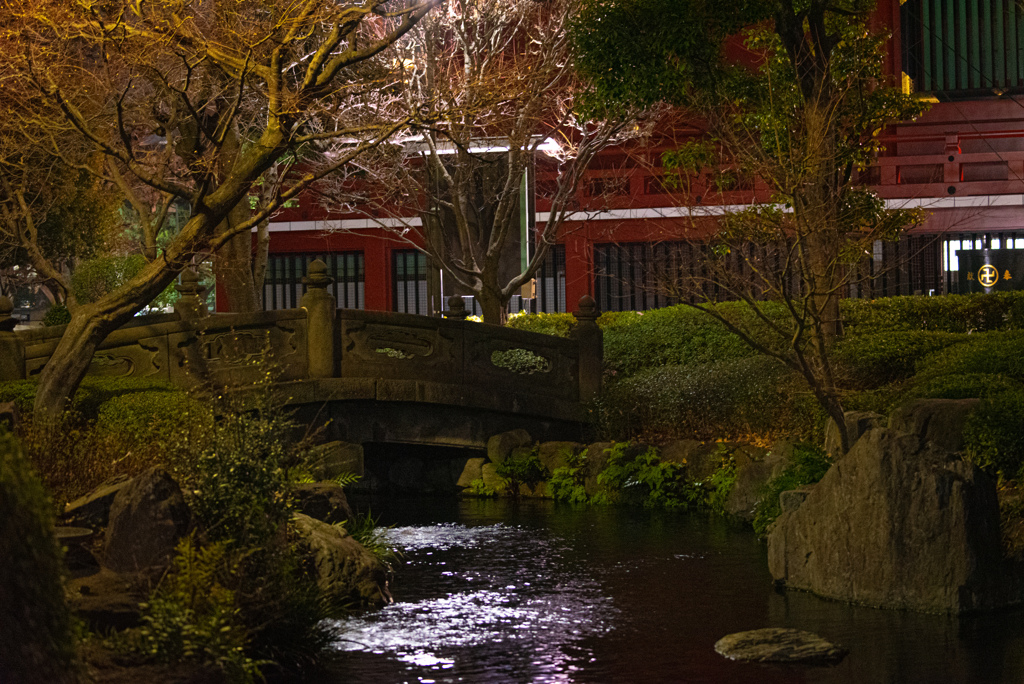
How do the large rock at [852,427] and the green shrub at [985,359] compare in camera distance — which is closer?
the large rock at [852,427]

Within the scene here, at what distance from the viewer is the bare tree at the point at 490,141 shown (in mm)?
18391

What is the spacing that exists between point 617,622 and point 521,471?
7057 millimetres

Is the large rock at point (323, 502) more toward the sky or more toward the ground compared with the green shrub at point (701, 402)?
more toward the ground

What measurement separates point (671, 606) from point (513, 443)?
7.10m

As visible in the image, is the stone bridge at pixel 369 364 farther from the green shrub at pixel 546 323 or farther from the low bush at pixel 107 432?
the green shrub at pixel 546 323

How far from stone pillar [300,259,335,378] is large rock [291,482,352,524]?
5105 mm

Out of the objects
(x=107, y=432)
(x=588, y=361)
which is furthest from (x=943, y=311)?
(x=107, y=432)

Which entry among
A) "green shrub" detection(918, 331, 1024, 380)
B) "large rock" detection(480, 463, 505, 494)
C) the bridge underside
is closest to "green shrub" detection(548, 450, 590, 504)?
"large rock" detection(480, 463, 505, 494)

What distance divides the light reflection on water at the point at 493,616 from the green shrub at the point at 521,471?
3.66 meters

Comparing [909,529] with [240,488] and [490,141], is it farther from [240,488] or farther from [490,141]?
[490,141]

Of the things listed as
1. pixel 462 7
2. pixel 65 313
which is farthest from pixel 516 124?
pixel 65 313

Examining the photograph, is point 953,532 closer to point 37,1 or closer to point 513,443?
point 513,443

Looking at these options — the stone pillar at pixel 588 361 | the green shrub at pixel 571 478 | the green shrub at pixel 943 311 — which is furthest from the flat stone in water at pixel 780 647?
the green shrub at pixel 943 311

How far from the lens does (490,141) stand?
1945 cm
